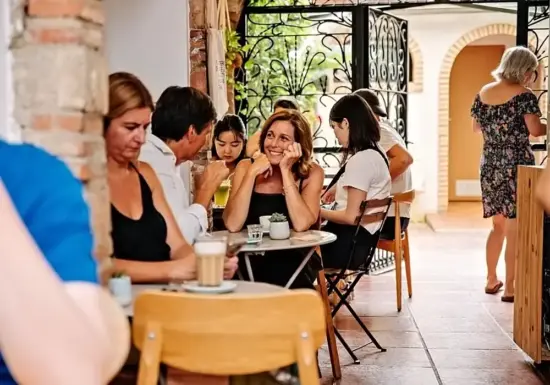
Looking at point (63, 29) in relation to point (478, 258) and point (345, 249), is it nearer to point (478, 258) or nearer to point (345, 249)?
point (345, 249)

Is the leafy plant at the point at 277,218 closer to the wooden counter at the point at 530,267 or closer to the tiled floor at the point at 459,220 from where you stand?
the wooden counter at the point at 530,267

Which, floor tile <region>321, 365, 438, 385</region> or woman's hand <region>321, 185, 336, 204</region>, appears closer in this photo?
floor tile <region>321, 365, 438, 385</region>

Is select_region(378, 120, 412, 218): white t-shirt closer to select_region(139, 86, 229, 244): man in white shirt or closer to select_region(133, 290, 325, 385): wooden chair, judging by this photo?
select_region(139, 86, 229, 244): man in white shirt

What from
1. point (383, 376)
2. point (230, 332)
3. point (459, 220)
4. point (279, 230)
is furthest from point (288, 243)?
point (459, 220)

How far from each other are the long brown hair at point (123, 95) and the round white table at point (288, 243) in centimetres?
90

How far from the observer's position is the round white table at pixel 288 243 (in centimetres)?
320

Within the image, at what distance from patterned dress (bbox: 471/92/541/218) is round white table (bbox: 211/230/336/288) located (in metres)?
2.09

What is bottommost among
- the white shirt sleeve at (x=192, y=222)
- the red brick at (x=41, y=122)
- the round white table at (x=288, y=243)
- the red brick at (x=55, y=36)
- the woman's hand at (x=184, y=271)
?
the round white table at (x=288, y=243)

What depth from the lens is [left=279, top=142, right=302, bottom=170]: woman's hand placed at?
12.3 ft

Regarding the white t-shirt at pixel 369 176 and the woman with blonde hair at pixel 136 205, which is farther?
the white t-shirt at pixel 369 176

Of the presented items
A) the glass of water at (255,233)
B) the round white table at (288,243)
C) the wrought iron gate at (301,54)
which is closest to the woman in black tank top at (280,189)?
the round white table at (288,243)

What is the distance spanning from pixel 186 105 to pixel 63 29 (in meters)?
1.52

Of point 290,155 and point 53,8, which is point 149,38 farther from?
point 53,8

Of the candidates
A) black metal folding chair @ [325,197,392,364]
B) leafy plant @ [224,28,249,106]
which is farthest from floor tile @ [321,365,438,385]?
leafy plant @ [224,28,249,106]
